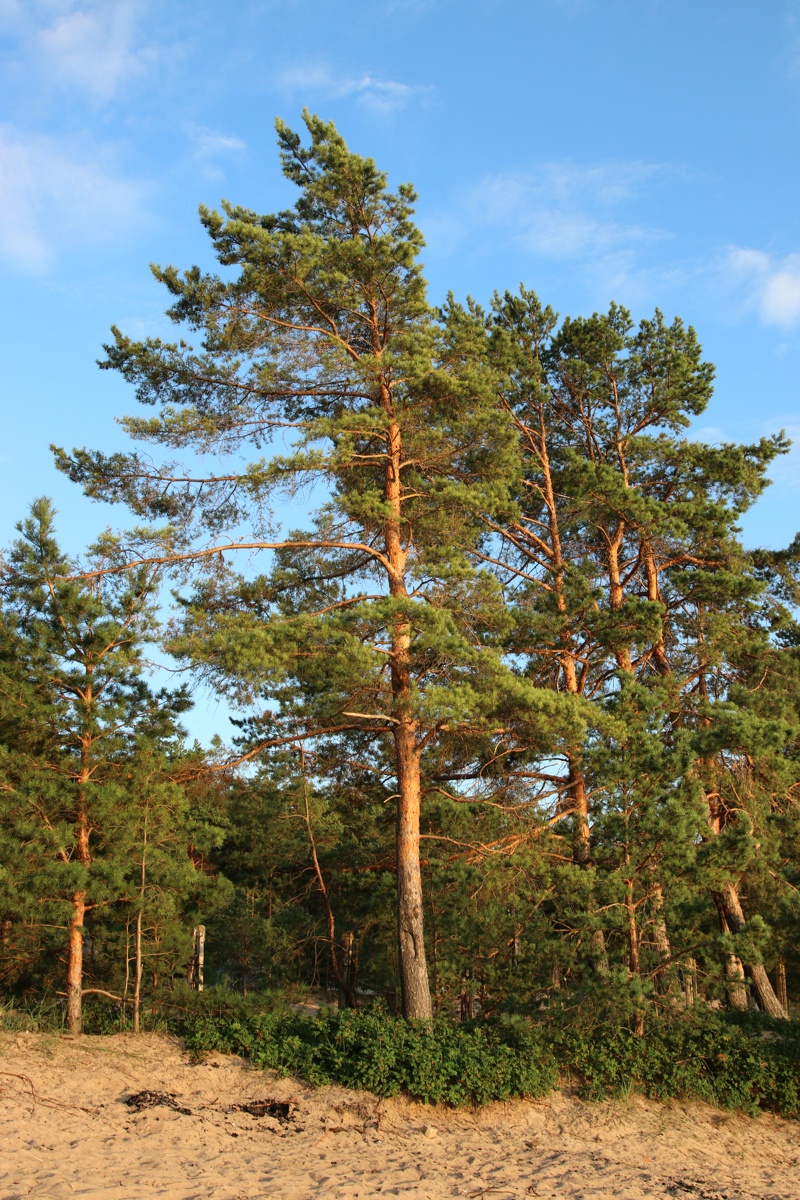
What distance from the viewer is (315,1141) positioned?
8867 mm

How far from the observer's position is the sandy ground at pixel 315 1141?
7.47 metres

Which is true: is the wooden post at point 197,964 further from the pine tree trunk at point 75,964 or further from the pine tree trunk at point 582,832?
the pine tree trunk at point 582,832

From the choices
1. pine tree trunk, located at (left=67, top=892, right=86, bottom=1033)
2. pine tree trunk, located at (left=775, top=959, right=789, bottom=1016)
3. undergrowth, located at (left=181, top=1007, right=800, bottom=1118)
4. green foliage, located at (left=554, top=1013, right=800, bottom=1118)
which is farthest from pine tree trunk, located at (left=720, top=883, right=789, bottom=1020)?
pine tree trunk, located at (left=775, top=959, right=789, bottom=1016)

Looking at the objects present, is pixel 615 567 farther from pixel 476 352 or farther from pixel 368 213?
pixel 368 213

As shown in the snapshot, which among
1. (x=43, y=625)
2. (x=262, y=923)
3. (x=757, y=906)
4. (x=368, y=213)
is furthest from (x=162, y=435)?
(x=757, y=906)

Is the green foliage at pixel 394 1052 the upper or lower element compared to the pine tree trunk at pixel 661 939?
lower

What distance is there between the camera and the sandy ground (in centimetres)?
747

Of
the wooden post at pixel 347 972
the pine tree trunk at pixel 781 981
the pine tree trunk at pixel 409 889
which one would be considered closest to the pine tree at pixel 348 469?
the pine tree trunk at pixel 409 889

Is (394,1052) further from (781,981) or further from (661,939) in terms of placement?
(781,981)

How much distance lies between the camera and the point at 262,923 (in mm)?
19188

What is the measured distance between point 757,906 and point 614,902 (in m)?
8.53

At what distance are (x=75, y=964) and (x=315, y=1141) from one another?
4513mm

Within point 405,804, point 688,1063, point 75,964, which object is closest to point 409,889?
point 405,804

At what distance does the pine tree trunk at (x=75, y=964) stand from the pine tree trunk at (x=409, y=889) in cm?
410
